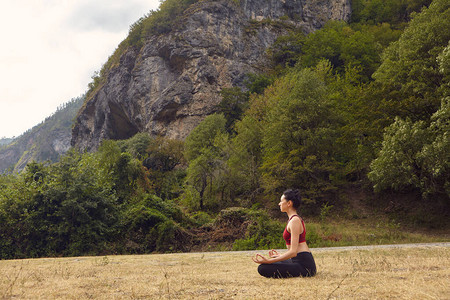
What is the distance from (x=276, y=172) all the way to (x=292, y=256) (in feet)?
82.5

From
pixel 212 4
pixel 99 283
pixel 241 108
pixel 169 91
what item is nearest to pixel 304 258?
pixel 99 283

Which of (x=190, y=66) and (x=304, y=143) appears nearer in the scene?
(x=304, y=143)

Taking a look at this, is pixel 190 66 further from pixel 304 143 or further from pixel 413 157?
pixel 413 157

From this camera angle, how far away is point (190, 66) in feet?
194

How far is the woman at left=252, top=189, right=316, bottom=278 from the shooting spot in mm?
5746

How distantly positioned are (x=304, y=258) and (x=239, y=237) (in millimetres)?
15381

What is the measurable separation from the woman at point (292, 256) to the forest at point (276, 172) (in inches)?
530

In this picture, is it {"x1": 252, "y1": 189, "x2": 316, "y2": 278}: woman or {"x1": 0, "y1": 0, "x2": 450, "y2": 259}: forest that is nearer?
{"x1": 252, "y1": 189, "x2": 316, "y2": 278}: woman

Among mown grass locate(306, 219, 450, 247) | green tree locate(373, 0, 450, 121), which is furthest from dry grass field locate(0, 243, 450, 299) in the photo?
green tree locate(373, 0, 450, 121)

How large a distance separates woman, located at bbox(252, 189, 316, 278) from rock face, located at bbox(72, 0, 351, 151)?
2003 inches

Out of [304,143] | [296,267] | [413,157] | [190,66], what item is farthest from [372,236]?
[190,66]

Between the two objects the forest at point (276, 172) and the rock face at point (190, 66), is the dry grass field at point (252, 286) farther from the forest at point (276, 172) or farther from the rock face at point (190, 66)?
the rock face at point (190, 66)

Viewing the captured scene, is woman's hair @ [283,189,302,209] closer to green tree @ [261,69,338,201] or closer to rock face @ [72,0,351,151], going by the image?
green tree @ [261,69,338,201]

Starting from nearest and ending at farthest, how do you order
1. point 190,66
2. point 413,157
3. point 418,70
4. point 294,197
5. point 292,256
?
point 292,256 → point 294,197 → point 413,157 → point 418,70 → point 190,66
